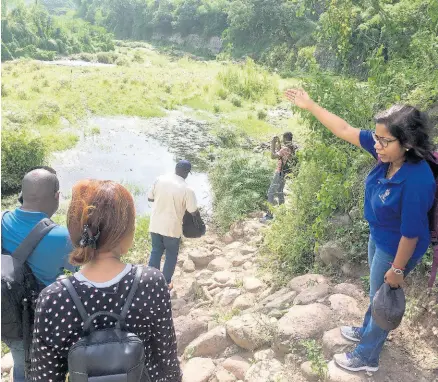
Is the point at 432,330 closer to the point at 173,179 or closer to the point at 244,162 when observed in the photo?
the point at 173,179

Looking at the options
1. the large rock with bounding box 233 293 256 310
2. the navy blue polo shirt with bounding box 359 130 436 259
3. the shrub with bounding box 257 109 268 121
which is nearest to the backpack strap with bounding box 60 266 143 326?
the navy blue polo shirt with bounding box 359 130 436 259

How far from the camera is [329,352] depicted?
10.1 feet

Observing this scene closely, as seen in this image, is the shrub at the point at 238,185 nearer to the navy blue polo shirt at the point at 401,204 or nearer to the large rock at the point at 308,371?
the large rock at the point at 308,371

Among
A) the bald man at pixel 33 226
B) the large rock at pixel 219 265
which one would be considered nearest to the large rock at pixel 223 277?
the large rock at pixel 219 265

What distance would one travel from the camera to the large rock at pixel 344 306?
3490mm

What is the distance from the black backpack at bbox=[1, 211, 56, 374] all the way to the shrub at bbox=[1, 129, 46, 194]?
348 inches

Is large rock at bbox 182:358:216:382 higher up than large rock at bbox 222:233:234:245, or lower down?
higher up

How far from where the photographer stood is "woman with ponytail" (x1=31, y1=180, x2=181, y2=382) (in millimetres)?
1554

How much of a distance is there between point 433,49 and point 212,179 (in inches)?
216

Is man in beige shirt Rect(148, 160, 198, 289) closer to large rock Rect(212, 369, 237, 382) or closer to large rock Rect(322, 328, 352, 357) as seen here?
large rock Rect(212, 369, 237, 382)

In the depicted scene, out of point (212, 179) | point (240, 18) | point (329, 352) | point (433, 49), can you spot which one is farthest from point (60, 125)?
point (240, 18)

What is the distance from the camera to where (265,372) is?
3182 millimetres

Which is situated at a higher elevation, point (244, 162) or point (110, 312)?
point (110, 312)

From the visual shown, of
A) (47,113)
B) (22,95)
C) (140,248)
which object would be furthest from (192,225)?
(22,95)
